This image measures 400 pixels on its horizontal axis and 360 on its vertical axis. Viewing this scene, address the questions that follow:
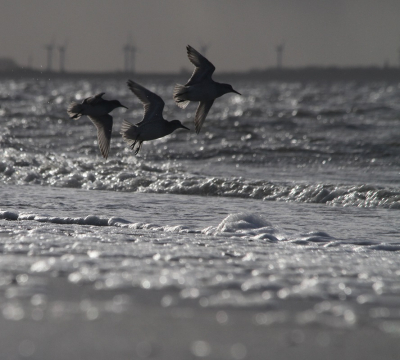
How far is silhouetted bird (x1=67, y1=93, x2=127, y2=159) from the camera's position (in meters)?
7.86

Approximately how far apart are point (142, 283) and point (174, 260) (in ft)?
2.35

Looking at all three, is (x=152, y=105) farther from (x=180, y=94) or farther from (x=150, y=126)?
(x=180, y=94)

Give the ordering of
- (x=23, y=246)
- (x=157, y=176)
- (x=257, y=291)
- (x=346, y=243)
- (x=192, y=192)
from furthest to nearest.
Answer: (x=157, y=176)
(x=192, y=192)
(x=346, y=243)
(x=23, y=246)
(x=257, y=291)

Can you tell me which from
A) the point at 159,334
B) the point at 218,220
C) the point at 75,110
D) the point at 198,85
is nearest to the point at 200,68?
the point at 198,85

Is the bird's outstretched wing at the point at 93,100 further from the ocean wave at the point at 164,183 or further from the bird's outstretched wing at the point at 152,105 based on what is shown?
the ocean wave at the point at 164,183

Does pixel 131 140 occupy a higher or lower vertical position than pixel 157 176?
higher

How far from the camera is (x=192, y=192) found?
10250 millimetres

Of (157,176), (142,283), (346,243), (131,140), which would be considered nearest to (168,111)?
(157,176)

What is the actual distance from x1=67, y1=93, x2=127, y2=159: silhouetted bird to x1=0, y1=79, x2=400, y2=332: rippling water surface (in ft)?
2.60

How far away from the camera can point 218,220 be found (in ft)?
24.7

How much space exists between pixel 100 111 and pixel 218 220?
1846 millimetres

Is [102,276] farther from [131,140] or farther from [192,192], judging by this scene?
[192,192]

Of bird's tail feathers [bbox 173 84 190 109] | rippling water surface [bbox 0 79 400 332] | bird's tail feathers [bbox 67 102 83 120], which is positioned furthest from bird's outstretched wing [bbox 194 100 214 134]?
bird's tail feathers [bbox 67 102 83 120]

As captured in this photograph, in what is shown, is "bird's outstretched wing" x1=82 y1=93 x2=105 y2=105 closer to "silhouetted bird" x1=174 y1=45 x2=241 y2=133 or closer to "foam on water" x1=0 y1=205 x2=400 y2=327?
"silhouetted bird" x1=174 y1=45 x2=241 y2=133
